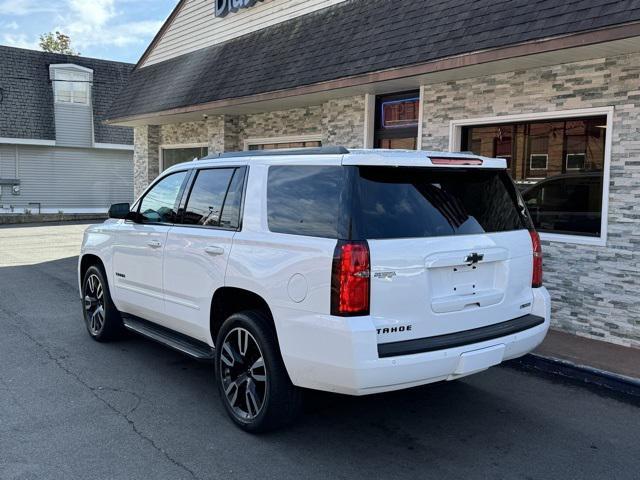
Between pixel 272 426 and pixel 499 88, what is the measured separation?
556 cm

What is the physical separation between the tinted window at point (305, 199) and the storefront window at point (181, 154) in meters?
11.0

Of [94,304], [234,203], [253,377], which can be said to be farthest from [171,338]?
[94,304]

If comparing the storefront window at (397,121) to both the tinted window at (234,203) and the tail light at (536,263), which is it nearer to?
the tail light at (536,263)

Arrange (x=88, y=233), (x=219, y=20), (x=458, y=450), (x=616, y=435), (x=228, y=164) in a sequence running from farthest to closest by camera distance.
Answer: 1. (x=219, y=20)
2. (x=88, y=233)
3. (x=228, y=164)
4. (x=616, y=435)
5. (x=458, y=450)

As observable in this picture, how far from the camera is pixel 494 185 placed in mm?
4398

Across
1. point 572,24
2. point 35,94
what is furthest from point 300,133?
point 35,94

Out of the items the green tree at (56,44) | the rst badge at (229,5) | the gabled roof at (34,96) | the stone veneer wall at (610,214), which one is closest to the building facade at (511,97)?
the stone veneer wall at (610,214)

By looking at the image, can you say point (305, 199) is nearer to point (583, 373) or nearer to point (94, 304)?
point (583, 373)

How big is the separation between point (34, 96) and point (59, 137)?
6.23ft

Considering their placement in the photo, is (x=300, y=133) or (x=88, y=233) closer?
(x=88, y=233)

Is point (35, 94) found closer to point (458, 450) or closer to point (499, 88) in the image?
point (499, 88)

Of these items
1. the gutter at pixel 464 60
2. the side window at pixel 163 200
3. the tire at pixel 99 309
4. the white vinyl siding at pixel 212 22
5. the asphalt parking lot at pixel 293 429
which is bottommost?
the asphalt parking lot at pixel 293 429

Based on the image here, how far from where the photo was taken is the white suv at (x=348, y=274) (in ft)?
11.6

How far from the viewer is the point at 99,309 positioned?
21.2 feet
